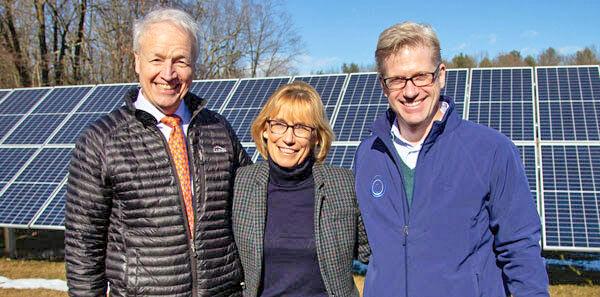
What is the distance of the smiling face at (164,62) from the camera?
8.95 ft

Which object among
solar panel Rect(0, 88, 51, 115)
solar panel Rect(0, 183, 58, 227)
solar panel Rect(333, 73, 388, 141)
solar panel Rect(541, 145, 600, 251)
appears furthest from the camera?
solar panel Rect(0, 88, 51, 115)

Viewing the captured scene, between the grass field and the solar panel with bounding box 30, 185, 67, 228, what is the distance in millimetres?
890

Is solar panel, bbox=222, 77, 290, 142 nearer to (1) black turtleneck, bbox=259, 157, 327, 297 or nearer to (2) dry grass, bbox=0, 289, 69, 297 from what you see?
(2) dry grass, bbox=0, 289, 69, 297

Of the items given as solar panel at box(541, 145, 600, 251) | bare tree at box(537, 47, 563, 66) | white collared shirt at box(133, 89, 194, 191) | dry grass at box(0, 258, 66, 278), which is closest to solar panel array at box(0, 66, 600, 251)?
solar panel at box(541, 145, 600, 251)

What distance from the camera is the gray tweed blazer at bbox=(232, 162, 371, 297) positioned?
9.55ft

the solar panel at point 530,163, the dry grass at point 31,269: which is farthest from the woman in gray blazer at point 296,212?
the dry grass at point 31,269

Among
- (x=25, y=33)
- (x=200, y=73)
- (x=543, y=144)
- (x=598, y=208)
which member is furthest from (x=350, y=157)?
(x=25, y=33)

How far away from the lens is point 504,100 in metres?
8.90

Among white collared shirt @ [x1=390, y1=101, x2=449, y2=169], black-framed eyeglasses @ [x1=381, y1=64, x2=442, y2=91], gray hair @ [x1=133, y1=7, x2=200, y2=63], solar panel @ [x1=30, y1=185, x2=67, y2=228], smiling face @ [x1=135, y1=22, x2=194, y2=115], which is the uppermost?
gray hair @ [x1=133, y1=7, x2=200, y2=63]

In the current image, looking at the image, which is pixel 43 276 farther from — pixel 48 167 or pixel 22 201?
pixel 48 167

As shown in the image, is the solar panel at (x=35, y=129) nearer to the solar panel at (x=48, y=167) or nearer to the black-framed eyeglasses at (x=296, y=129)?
the solar panel at (x=48, y=167)

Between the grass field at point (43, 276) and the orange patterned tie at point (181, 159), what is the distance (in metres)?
5.13

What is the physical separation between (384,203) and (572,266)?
7342 mm

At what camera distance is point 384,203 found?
269 cm
